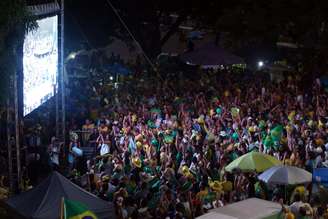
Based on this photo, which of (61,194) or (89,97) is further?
(89,97)

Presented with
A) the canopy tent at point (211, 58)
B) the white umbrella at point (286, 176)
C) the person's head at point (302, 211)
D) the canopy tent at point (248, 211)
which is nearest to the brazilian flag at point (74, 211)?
the canopy tent at point (248, 211)

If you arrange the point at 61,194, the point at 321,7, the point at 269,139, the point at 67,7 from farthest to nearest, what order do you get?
the point at 67,7 < the point at 321,7 < the point at 269,139 < the point at 61,194

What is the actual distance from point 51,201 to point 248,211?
124 inches

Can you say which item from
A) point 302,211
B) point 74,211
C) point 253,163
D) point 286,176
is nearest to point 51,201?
point 74,211

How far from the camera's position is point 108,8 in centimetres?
3162

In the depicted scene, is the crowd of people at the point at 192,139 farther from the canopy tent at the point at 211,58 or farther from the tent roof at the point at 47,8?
the tent roof at the point at 47,8

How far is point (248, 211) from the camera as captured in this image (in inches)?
376

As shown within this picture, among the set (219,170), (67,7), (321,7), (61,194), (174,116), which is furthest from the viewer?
(67,7)

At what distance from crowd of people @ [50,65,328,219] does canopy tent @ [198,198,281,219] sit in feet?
0.87

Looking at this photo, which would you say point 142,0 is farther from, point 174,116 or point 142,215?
point 142,215

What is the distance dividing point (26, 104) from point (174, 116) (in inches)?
193

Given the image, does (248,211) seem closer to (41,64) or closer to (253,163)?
(253,163)

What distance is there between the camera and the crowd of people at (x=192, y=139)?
37.0 feet

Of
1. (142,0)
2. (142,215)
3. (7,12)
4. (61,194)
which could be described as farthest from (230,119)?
(142,0)
